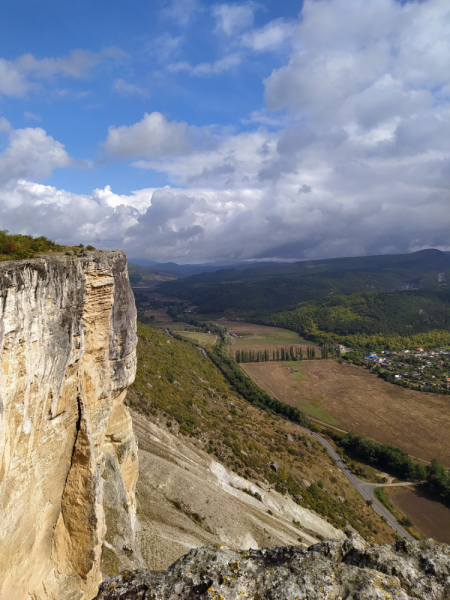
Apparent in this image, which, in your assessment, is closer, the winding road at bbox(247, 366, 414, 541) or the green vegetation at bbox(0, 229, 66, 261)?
the green vegetation at bbox(0, 229, 66, 261)

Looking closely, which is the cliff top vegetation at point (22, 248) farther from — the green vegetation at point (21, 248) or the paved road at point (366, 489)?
the paved road at point (366, 489)

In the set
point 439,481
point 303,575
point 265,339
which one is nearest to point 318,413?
point 439,481

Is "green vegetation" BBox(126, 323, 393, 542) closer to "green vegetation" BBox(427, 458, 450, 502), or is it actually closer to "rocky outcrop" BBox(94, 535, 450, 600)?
"green vegetation" BBox(427, 458, 450, 502)

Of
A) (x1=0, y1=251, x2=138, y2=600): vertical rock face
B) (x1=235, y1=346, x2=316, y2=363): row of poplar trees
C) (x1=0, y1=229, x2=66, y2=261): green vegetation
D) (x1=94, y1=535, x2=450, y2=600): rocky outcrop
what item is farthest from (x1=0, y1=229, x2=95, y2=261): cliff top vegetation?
(x1=235, y1=346, x2=316, y2=363): row of poplar trees

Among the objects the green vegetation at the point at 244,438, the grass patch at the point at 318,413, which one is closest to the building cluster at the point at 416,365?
the grass patch at the point at 318,413

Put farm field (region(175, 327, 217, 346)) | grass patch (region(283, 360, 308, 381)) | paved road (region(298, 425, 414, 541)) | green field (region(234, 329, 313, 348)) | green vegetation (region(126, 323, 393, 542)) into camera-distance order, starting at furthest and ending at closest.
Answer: green field (region(234, 329, 313, 348)) < farm field (region(175, 327, 217, 346)) < grass patch (region(283, 360, 308, 381)) < paved road (region(298, 425, 414, 541)) < green vegetation (region(126, 323, 393, 542))

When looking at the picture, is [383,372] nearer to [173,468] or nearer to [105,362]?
[173,468]

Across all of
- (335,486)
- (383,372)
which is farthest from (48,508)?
(383,372)
